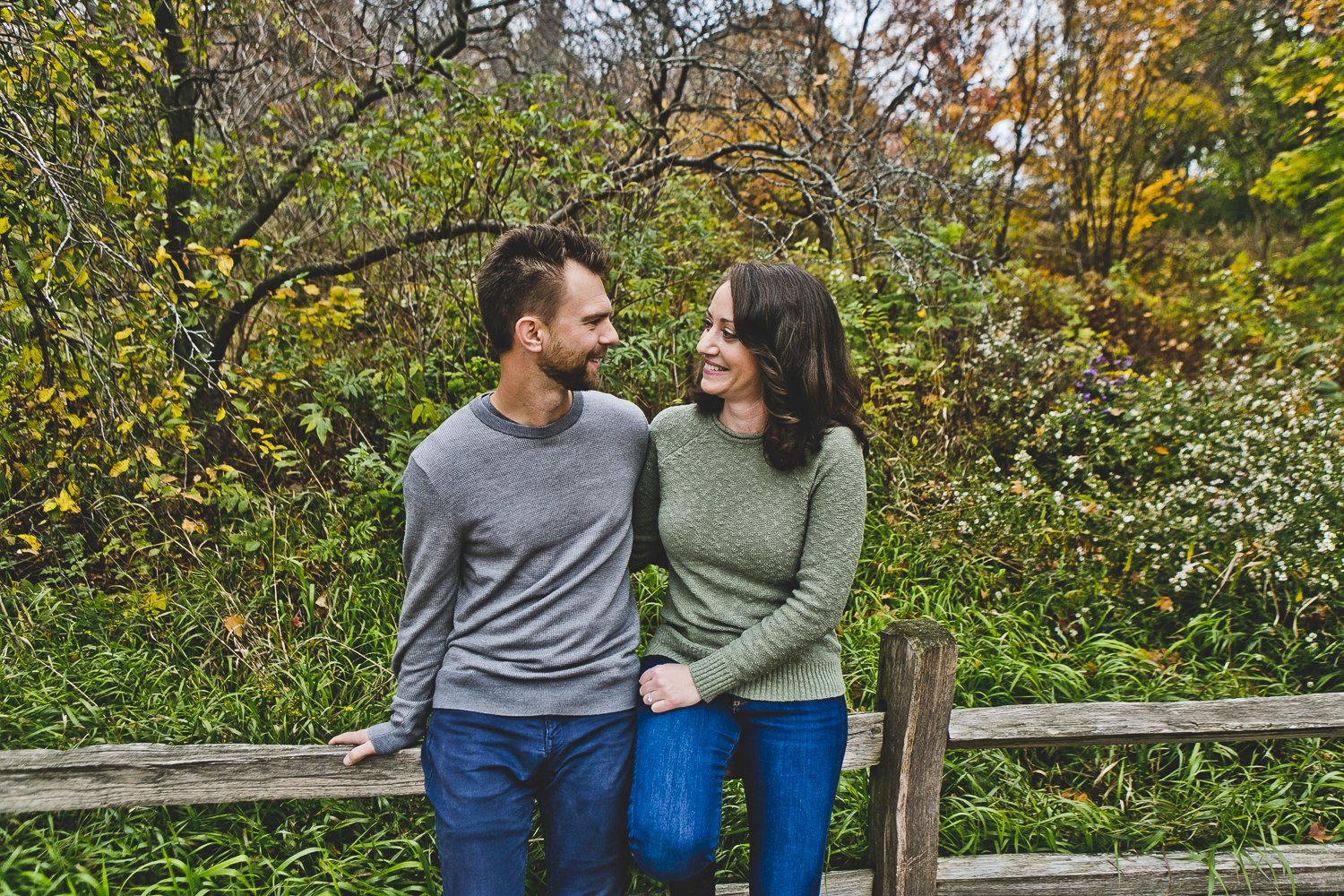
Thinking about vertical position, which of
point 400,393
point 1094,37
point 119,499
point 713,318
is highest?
point 1094,37

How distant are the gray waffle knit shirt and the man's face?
0.41ft

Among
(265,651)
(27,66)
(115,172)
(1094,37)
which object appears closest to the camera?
(27,66)

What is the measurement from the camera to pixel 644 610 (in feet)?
12.3

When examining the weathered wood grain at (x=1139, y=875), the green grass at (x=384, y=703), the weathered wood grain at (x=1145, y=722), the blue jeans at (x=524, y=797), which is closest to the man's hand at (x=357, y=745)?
the blue jeans at (x=524, y=797)

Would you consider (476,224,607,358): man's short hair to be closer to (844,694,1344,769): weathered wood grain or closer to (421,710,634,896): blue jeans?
(421,710,634,896): blue jeans

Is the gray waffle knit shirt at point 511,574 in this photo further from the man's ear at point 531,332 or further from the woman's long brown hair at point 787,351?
the woman's long brown hair at point 787,351

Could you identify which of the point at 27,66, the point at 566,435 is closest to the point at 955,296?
the point at 566,435

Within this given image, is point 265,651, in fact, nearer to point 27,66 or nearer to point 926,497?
point 27,66

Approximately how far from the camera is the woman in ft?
6.78

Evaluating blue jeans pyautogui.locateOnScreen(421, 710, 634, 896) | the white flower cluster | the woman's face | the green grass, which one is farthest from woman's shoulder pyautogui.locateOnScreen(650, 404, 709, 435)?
the white flower cluster

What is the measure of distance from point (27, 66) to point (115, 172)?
2.78 feet

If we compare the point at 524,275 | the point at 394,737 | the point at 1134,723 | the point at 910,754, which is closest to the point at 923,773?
the point at 910,754

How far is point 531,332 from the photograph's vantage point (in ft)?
6.86

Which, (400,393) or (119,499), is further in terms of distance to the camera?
(400,393)
